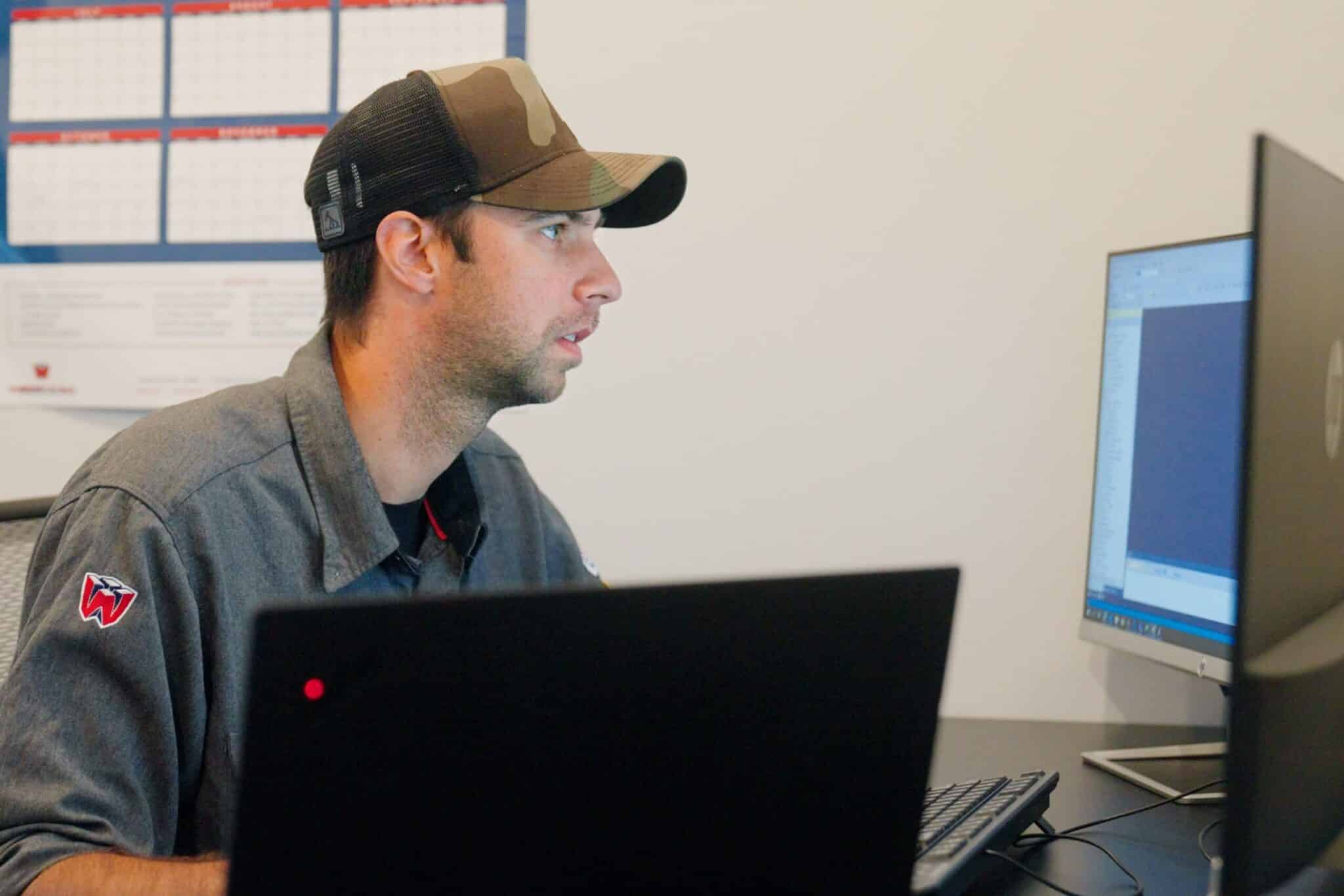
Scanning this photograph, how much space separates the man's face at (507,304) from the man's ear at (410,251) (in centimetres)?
1

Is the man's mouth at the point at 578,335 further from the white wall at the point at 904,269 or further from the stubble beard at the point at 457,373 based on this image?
the white wall at the point at 904,269

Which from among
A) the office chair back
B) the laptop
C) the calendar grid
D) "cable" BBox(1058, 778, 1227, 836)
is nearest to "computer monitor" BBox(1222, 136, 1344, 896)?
the laptop

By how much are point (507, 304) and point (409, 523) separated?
0.24m

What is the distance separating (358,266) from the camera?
1206 mm

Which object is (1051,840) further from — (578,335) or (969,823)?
(578,335)

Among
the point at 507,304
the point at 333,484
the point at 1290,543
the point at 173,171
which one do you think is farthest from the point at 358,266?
the point at 1290,543

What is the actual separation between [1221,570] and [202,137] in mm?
1468

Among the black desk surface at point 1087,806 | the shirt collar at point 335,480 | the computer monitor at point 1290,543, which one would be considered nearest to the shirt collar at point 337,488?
the shirt collar at point 335,480

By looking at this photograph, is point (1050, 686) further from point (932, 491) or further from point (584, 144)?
point (584, 144)

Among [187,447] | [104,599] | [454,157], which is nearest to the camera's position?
[104,599]

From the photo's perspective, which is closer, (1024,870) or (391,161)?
(1024,870)

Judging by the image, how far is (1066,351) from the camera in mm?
1519

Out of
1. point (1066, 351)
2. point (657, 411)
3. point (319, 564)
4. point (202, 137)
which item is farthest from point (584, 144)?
Result: point (319, 564)

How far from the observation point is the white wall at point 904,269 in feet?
4.88
